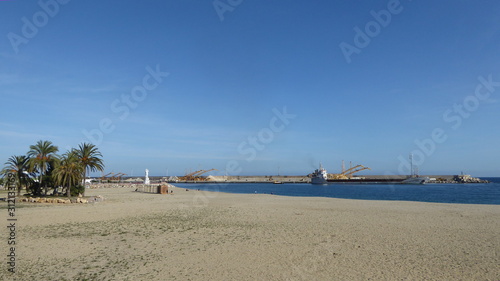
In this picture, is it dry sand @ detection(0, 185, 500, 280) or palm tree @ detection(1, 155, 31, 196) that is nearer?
dry sand @ detection(0, 185, 500, 280)

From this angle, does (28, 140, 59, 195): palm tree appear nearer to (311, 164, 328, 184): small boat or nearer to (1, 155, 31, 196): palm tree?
(1, 155, 31, 196): palm tree

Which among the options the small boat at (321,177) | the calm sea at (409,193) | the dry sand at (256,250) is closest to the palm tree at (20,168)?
the dry sand at (256,250)

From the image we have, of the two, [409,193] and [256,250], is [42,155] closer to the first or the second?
[256,250]

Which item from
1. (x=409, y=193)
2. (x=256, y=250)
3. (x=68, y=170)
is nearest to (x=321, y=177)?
(x=409, y=193)

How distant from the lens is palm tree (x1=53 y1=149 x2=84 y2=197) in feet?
119

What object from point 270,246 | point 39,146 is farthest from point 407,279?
point 39,146

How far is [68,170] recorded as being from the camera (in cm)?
3653

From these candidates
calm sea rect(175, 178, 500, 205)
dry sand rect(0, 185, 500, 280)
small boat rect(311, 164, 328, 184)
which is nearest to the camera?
dry sand rect(0, 185, 500, 280)

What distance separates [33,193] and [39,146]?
672 cm

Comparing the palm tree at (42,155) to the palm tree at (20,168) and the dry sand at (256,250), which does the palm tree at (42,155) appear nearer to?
the palm tree at (20,168)

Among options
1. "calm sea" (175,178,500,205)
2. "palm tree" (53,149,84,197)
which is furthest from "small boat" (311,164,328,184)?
"palm tree" (53,149,84,197)

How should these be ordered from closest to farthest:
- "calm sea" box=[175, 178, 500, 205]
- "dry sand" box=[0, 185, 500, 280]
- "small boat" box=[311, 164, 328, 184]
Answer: "dry sand" box=[0, 185, 500, 280], "calm sea" box=[175, 178, 500, 205], "small boat" box=[311, 164, 328, 184]

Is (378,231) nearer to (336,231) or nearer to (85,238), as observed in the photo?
(336,231)

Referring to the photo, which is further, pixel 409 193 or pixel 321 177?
pixel 321 177
